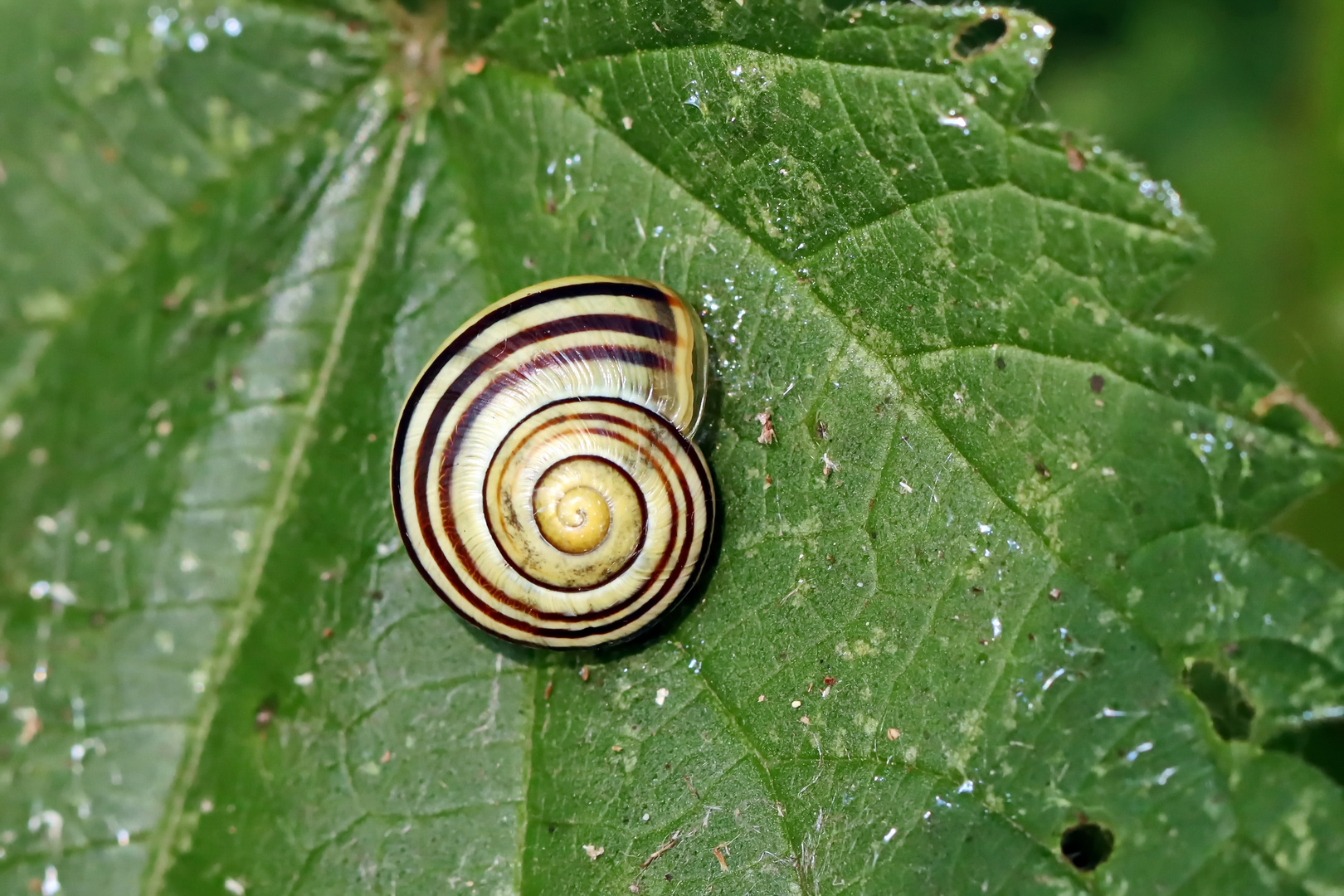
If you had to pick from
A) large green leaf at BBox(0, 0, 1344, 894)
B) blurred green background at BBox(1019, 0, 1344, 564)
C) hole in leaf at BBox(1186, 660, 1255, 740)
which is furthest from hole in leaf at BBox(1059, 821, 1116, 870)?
blurred green background at BBox(1019, 0, 1344, 564)

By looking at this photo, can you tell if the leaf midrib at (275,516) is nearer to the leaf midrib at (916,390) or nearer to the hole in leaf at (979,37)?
the leaf midrib at (916,390)

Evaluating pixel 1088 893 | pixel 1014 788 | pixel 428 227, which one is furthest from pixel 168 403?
pixel 1088 893

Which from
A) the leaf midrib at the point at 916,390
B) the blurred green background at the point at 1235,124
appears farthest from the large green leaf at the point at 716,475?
the blurred green background at the point at 1235,124

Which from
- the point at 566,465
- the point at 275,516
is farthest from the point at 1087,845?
the point at 275,516

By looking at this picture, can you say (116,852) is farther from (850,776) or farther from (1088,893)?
(1088,893)

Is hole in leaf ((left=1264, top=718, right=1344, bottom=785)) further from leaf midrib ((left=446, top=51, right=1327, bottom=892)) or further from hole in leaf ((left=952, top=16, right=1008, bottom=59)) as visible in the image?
hole in leaf ((left=952, top=16, right=1008, bottom=59))

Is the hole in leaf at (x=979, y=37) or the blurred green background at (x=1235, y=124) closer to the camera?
the hole in leaf at (x=979, y=37)
